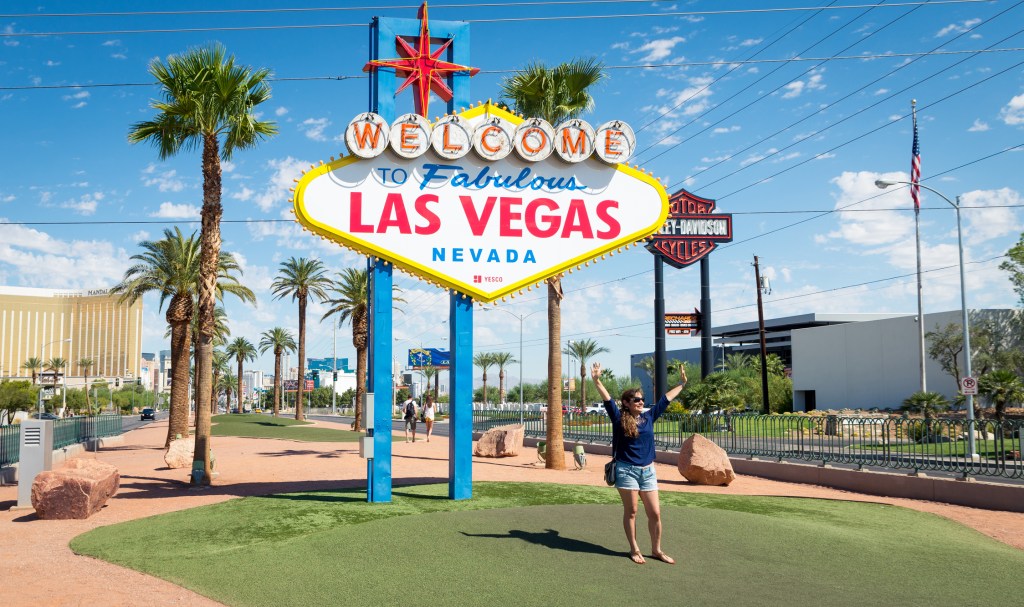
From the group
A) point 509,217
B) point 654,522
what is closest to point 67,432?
point 509,217

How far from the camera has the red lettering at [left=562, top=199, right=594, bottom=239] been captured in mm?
13642

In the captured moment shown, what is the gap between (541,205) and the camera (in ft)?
44.6

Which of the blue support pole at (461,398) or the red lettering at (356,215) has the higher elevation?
the red lettering at (356,215)

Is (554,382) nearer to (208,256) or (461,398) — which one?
(461,398)

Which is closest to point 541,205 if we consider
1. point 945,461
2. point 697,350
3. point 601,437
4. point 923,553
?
point 923,553

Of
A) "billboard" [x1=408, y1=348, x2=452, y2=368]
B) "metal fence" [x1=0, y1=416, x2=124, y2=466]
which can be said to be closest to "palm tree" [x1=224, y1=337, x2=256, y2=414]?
"billboard" [x1=408, y1=348, x2=452, y2=368]

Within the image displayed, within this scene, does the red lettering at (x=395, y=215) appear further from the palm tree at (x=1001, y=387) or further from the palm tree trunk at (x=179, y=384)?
the palm tree at (x=1001, y=387)

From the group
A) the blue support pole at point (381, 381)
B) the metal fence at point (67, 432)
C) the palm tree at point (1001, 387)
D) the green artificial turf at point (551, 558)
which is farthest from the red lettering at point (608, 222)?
the palm tree at point (1001, 387)

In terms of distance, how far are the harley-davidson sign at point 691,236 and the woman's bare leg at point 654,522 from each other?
35962 millimetres

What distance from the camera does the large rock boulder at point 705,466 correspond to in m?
17.6

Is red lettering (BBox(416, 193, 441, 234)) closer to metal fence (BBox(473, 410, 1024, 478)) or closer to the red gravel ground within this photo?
the red gravel ground

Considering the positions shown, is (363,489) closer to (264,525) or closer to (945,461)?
(264,525)

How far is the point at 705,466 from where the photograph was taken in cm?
1758

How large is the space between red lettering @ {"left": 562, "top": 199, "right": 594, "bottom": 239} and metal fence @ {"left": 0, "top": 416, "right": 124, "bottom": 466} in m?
11.3
